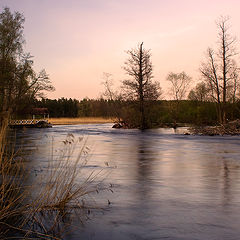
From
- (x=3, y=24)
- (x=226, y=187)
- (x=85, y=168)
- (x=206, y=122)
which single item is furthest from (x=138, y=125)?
(x=226, y=187)

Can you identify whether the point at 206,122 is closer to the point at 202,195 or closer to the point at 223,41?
the point at 223,41

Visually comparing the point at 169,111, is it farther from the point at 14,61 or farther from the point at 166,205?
the point at 166,205

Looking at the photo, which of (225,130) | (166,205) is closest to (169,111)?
(225,130)

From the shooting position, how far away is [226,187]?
904cm

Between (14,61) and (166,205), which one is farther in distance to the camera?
(14,61)

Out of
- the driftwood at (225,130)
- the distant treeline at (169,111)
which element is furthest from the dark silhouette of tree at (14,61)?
the driftwood at (225,130)

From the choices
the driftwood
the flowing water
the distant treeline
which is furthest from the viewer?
the distant treeline

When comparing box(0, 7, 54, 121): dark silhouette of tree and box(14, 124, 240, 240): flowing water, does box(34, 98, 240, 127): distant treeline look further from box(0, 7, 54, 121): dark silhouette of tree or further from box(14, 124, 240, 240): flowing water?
box(14, 124, 240, 240): flowing water

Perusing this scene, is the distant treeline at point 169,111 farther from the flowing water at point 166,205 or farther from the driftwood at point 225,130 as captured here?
the flowing water at point 166,205

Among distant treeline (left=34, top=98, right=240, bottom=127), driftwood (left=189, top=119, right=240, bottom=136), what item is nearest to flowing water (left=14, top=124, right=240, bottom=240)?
driftwood (left=189, top=119, right=240, bottom=136)

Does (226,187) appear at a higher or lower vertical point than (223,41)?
lower

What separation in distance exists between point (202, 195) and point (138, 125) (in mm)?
42769

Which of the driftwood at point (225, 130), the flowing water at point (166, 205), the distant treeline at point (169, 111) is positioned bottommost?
the flowing water at point (166, 205)

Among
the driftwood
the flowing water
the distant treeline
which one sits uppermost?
the distant treeline
